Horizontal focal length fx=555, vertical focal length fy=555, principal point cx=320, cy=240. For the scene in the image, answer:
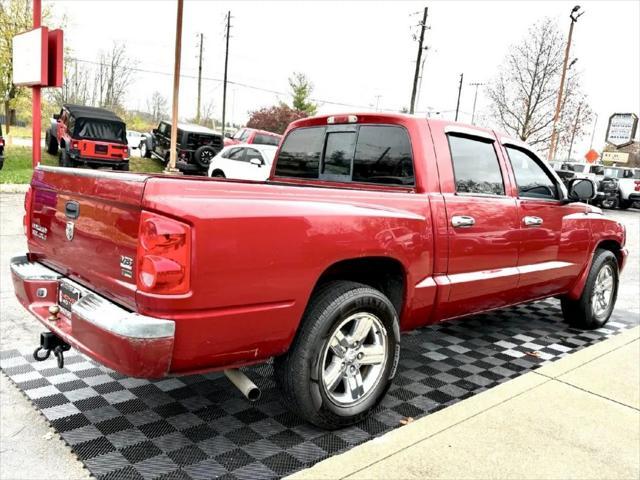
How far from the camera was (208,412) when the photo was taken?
11.0ft

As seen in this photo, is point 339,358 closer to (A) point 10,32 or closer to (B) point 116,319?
(B) point 116,319

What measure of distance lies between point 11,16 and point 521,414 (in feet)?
90.6

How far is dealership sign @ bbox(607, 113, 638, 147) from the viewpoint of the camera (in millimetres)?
38722

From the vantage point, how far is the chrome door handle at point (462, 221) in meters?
3.67

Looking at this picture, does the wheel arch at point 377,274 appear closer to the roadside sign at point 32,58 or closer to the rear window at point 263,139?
the roadside sign at point 32,58

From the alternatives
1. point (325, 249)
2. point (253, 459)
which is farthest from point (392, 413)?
point (325, 249)

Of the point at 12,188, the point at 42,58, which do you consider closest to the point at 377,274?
the point at 42,58

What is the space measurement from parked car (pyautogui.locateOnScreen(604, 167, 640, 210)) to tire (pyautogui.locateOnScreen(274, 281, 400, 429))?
84.6ft

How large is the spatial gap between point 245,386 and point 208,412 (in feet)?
2.41

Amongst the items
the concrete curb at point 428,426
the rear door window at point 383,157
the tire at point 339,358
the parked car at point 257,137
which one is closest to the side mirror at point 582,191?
the concrete curb at point 428,426

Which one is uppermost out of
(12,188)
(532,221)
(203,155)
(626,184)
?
(626,184)

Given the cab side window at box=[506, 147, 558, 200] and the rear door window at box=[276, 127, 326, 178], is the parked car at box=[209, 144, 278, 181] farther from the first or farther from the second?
the cab side window at box=[506, 147, 558, 200]

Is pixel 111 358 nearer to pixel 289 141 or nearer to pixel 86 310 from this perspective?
pixel 86 310

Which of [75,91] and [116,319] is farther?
[75,91]
